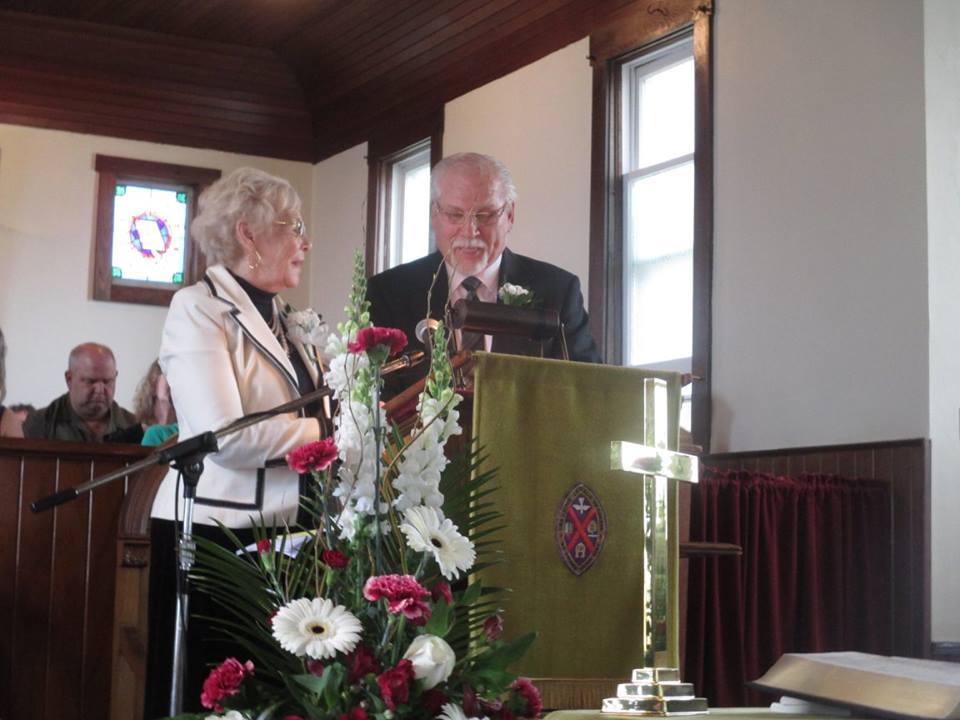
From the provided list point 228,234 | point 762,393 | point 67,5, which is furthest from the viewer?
point 67,5

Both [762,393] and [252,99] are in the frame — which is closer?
[762,393]

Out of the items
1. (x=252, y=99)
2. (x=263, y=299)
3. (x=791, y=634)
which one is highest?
(x=252, y=99)

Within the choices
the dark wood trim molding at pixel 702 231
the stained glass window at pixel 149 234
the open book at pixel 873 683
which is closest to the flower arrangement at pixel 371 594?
the open book at pixel 873 683

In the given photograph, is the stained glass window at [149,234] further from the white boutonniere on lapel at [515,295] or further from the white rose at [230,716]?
the white rose at [230,716]

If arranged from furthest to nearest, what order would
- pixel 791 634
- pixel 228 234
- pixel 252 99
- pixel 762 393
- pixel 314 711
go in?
pixel 252 99 → pixel 762 393 → pixel 791 634 → pixel 228 234 → pixel 314 711

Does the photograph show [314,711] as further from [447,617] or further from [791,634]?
[791,634]

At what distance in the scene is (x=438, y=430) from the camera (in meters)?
1.83

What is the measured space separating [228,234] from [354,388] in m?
1.80

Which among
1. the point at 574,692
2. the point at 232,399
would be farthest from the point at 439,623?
the point at 232,399

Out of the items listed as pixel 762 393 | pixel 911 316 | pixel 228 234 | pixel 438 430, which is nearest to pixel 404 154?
pixel 762 393

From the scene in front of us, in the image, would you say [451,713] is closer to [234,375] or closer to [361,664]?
[361,664]

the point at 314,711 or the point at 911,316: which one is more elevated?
the point at 911,316

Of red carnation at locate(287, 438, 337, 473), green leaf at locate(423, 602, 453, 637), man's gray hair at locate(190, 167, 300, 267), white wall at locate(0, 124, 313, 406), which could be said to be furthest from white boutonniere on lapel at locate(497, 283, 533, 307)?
white wall at locate(0, 124, 313, 406)

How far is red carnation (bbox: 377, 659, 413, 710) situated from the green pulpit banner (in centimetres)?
101
